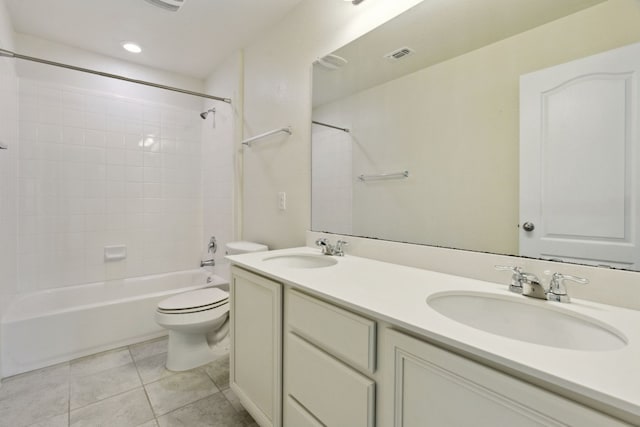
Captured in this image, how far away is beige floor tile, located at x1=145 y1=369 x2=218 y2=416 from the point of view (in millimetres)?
1523

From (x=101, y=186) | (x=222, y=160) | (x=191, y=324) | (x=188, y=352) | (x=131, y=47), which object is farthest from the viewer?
(x=222, y=160)

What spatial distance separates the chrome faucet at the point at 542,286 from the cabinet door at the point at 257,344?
0.82 m

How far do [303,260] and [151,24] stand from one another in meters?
2.09

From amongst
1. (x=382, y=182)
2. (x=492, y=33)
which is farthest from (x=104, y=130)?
(x=492, y=33)

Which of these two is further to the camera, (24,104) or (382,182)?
(24,104)

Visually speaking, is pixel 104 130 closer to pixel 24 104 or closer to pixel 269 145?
pixel 24 104

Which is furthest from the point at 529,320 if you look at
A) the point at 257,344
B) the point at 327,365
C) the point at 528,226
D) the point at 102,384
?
the point at 102,384

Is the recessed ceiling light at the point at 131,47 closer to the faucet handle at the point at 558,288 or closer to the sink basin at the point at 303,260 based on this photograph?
the sink basin at the point at 303,260

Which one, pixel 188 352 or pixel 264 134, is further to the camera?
pixel 264 134

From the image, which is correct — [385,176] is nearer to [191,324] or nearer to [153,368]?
[191,324]

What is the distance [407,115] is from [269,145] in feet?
3.73

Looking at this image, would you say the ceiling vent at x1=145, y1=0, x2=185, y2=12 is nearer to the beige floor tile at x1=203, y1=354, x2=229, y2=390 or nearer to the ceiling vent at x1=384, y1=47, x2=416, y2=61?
the ceiling vent at x1=384, y1=47, x2=416, y2=61

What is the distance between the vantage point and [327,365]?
0.90m

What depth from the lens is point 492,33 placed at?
1053mm
